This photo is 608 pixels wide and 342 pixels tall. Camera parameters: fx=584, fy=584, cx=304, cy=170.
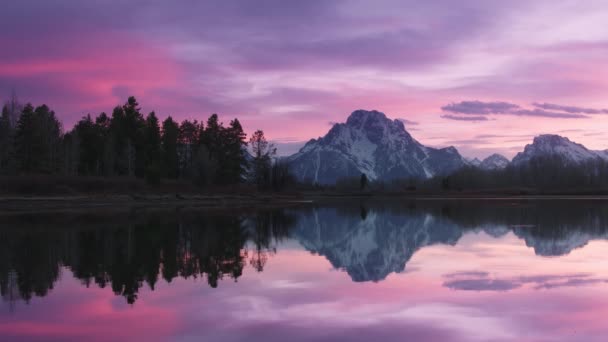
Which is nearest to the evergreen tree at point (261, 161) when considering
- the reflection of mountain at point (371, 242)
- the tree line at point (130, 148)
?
the tree line at point (130, 148)

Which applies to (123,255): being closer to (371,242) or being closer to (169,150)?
(371,242)

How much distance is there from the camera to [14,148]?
357 feet

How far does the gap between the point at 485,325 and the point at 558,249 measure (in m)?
18.7

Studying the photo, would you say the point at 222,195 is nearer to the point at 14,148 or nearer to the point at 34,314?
the point at 14,148

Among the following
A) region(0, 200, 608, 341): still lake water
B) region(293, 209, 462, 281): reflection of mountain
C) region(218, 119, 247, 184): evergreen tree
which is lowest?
region(293, 209, 462, 281): reflection of mountain

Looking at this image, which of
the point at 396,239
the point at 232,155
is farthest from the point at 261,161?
the point at 396,239

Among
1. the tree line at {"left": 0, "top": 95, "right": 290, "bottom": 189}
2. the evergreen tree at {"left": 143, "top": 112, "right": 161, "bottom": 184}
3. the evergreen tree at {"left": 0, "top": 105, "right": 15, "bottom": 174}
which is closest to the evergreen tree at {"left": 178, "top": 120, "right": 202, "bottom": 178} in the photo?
the tree line at {"left": 0, "top": 95, "right": 290, "bottom": 189}

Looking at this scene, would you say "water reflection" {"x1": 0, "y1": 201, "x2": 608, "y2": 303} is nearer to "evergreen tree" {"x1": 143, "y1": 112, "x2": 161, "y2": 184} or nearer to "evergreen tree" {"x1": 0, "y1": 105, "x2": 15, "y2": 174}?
"evergreen tree" {"x1": 0, "y1": 105, "x2": 15, "y2": 174}

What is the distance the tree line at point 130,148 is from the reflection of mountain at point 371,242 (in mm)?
74845

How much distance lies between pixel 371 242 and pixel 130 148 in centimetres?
9071

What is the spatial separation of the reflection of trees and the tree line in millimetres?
71003

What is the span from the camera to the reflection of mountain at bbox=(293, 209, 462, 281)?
25.4 m

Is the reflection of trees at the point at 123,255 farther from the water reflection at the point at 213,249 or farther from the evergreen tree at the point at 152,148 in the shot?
the evergreen tree at the point at 152,148

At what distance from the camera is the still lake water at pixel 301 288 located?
46.5 ft
